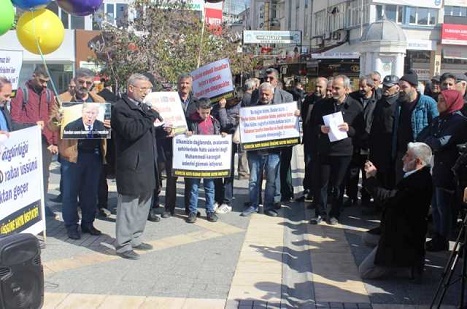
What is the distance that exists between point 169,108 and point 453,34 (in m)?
34.3

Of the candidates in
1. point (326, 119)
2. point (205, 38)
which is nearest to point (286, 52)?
point (205, 38)

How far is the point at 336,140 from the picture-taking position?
6.94 metres

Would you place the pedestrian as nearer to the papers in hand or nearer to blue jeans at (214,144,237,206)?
blue jeans at (214,144,237,206)

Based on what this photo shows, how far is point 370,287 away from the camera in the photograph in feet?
16.3

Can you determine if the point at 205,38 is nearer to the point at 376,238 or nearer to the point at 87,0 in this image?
the point at 87,0

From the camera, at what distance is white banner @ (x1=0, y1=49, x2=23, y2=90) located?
348 inches

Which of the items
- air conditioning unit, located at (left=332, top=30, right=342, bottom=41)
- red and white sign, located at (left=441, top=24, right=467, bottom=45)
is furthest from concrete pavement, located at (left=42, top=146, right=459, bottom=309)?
air conditioning unit, located at (left=332, top=30, right=342, bottom=41)

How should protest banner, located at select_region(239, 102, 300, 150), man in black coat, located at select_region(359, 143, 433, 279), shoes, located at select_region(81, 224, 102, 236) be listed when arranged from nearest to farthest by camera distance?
man in black coat, located at select_region(359, 143, 433, 279) < shoes, located at select_region(81, 224, 102, 236) < protest banner, located at select_region(239, 102, 300, 150)

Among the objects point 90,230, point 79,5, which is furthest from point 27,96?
point 90,230

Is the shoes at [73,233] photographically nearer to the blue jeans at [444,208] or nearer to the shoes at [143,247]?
the shoes at [143,247]

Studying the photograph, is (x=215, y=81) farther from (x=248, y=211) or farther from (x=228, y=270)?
(x=228, y=270)

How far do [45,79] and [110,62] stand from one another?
9165 millimetres

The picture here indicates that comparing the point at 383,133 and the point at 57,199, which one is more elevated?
the point at 383,133

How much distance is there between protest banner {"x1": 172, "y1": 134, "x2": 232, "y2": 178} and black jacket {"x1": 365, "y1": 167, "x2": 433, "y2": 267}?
2732mm
